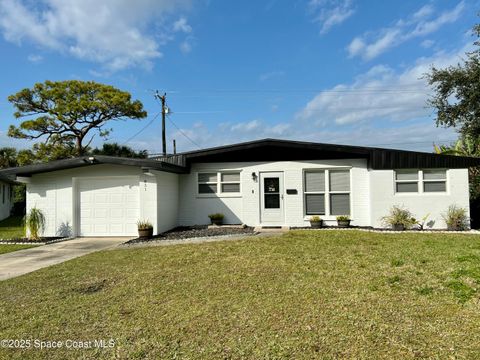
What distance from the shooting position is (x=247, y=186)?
42.5 feet

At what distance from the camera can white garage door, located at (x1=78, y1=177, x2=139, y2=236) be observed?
12.0 meters

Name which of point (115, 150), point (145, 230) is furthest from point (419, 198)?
point (115, 150)

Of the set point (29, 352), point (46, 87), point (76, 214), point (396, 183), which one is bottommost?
point (29, 352)

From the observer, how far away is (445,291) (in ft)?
15.2

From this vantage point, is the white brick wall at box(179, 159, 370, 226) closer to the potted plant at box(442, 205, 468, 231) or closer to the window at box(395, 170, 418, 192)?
the window at box(395, 170, 418, 192)

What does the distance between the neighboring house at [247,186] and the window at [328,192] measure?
4 centimetres

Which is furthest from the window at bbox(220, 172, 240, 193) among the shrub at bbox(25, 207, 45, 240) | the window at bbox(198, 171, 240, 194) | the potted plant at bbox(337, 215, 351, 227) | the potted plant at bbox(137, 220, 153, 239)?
the shrub at bbox(25, 207, 45, 240)

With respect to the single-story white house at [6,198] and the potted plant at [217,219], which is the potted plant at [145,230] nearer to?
the potted plant at [217,219]

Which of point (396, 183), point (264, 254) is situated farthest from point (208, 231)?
point (396, 183)

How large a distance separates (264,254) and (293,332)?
12.7 ft

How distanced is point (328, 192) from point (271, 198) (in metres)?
2.15

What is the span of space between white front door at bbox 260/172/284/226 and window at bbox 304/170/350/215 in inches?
39.1

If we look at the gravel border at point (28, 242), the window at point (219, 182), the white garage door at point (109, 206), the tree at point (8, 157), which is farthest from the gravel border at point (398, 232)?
the tree at point (8, 157)

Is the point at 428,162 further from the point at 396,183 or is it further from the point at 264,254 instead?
the point at 264,254
